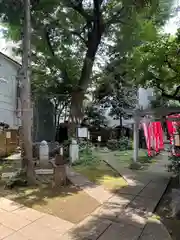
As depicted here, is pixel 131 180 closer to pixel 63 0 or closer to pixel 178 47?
pixel 178 47

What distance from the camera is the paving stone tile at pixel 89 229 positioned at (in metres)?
3.95

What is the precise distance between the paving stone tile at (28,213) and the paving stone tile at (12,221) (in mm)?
117

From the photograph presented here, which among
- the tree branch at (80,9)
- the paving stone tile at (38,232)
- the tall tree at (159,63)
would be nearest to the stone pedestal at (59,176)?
the paving stone tile at (38,232)

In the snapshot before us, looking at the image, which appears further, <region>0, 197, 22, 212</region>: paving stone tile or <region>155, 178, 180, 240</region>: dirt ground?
<region>0, 197, 22, 212</region>: paving stone tile

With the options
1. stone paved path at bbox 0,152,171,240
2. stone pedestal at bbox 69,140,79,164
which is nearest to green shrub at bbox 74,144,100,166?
stone pedestal at bbox 69,140,79,164

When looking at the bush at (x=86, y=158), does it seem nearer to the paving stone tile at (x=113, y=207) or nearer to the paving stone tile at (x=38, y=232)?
the paving stone tile at (x=113, y=207)

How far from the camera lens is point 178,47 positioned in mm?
9383

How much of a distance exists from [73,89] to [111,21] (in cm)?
414

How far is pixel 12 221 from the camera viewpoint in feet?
14.4

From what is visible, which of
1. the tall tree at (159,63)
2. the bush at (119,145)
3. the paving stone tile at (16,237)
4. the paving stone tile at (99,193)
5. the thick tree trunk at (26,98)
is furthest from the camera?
the bush at (119,145)

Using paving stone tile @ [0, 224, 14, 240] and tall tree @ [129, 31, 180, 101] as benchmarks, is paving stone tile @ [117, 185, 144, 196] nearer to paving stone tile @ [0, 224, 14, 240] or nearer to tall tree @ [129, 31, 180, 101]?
paving stone tile @ [0, 224, 14, 240]

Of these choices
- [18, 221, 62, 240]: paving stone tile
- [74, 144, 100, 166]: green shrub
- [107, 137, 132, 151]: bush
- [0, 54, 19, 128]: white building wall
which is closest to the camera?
[18, 221, 62, 240]: paving stone tile

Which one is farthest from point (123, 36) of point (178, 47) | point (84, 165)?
point (84, 165)

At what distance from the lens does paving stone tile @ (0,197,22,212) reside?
5090mm
